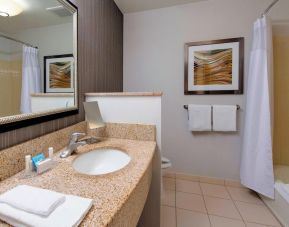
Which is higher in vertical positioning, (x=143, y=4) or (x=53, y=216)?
(x=143, y=4)

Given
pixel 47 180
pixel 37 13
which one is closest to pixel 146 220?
pixel 47 180

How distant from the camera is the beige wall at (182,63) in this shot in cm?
194

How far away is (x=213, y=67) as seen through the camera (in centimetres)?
198

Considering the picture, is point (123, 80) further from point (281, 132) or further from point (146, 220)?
point (281, 132)

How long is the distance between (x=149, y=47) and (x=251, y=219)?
2.13 meters

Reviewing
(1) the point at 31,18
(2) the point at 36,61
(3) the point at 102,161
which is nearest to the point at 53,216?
(3) the point at 102,161

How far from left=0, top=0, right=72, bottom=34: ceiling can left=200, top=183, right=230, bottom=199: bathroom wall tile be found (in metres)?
2.11

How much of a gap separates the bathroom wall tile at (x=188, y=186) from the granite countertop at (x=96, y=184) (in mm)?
1306

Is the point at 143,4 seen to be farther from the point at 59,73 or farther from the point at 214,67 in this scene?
the point at 59,73

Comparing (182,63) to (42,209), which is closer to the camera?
(42,209)

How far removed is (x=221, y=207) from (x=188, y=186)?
0.43 meters

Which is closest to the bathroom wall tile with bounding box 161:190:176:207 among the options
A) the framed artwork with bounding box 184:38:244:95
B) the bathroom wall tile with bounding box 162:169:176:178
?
the bathroom wall tile with bounding box 162:169:176:178

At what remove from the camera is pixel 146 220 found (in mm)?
1315

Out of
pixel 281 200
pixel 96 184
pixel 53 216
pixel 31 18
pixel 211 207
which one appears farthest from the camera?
pixel 211 207
